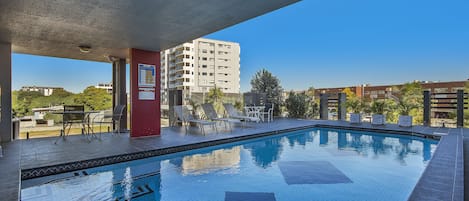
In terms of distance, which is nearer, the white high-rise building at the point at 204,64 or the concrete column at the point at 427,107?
the concrete column at the point at 427,107

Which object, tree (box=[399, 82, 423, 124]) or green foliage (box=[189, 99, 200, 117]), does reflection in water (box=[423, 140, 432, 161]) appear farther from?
green foliage (box=[189, 99, 200, 117])

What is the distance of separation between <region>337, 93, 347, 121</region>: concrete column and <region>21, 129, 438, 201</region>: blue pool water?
5.29m

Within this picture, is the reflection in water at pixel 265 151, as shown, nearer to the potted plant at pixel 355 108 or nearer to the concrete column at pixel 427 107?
the potted plant at pixel 355 108

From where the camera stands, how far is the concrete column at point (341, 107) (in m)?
11.3

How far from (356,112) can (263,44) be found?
18.8 metres

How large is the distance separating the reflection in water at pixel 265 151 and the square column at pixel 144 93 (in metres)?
2.80

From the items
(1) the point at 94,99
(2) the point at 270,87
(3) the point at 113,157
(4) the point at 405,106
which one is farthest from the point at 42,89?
(4) the point at 405,106

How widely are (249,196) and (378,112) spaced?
9.00 meters

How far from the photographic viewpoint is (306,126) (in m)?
9.72

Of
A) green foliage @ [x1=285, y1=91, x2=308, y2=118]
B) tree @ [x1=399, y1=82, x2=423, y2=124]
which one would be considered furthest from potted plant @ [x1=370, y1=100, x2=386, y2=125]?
green foliage @ [x1=285, y1=91, x2=308, y2=118]

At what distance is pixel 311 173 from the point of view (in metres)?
4.14

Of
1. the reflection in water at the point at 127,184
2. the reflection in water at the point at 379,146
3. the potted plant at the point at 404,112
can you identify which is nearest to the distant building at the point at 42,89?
the reflection in water at the point at 127,184

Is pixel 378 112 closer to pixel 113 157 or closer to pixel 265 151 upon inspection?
pixel 265 151

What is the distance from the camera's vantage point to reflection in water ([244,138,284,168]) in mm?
4996
